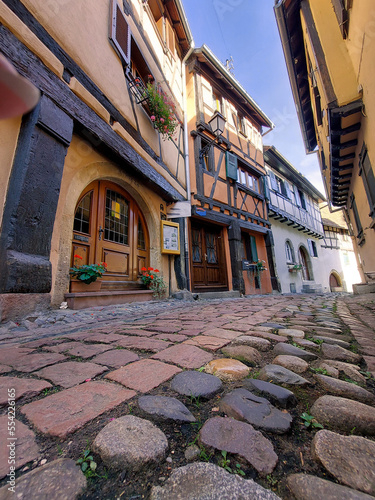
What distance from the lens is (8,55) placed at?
2.34m

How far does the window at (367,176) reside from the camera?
197 inches

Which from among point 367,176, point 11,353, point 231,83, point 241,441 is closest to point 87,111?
point 11,353

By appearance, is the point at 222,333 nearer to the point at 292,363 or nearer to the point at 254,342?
the point at 254,342

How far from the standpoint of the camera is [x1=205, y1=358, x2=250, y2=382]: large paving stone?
945 millimetres

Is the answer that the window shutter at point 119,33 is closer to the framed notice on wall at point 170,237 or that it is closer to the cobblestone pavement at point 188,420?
the framed notice on wall at point 170,237

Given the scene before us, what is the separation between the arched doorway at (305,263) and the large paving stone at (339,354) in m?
11.5

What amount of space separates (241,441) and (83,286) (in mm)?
3314

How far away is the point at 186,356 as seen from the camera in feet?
3.87

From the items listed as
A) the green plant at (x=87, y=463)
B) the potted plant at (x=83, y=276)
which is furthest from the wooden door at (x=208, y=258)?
the green plant at (x=87, y=463)

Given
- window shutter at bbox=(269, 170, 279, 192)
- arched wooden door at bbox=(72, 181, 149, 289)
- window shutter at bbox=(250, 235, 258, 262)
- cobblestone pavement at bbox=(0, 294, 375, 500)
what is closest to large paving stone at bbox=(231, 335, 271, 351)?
cobblestone pavement at bbox=(0, 294, 375, 500)

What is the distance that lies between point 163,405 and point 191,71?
9668 mm

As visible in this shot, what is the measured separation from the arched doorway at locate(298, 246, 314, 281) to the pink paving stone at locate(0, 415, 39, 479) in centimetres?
1266

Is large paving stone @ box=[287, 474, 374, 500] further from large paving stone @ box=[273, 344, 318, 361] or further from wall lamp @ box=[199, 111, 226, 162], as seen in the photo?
wall lamp @ box=[199, 111, 226, 162]

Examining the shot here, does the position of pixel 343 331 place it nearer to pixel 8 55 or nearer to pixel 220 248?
pixel 8 55
